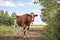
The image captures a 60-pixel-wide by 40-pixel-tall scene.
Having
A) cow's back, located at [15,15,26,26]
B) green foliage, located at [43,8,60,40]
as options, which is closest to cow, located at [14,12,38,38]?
cow's back, located at [15,15,26,26]

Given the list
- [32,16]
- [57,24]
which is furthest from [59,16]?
[32,16]

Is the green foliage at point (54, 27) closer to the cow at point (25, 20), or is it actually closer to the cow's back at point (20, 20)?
the cow at point (25, 20)

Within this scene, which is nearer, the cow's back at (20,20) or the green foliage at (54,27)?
the green foliage at (54,27)

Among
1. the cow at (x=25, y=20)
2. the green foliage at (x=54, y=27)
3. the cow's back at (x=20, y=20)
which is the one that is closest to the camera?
the green foliage at (x=54, y=27)

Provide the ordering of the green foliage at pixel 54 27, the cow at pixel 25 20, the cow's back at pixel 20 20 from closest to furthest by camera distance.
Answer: the green foliage at pixel 54 27 < the cow at pixel 25 20 < the cow's back at pixel 20 20

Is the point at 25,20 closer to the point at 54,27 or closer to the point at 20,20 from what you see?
the point at 20,20

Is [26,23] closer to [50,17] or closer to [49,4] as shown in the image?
[49,4]

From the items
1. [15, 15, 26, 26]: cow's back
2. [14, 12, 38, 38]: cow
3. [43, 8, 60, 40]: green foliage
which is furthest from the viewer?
[15, 15, 26, 26]: cow's back

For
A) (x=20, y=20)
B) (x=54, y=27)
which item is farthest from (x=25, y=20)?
(x=54, y=27)

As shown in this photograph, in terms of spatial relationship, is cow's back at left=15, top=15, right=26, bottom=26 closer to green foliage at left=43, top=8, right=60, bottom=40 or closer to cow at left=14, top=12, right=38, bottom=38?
cow at left=14, top=12, right=38, bottom=38

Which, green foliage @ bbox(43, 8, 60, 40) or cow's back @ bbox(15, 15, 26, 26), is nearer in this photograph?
green foliage @ bbox(43, 8, 60, 40)

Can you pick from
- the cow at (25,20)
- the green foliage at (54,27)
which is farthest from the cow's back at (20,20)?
the green foliage at (54,27)

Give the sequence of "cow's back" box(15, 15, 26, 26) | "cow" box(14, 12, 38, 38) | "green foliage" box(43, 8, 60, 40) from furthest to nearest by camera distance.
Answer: "cow's back" box(15, 15, 26, 26) < "cow" box(14, 12, 38, 38) < "green foliage" box(43, 8, 60, 40)

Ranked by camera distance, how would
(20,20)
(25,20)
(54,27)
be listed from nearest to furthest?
1. (54,27)
2. (25,20)
3. (20,20)
